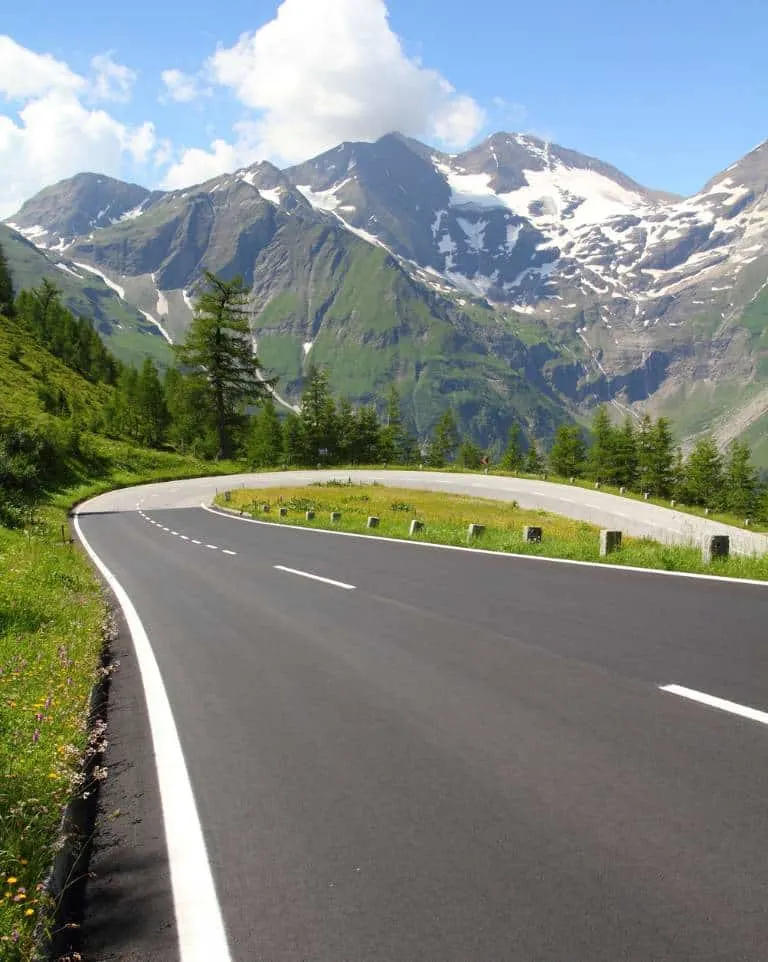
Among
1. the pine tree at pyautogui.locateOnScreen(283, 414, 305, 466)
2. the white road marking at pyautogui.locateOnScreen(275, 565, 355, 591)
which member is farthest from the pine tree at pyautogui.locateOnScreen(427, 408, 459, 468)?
the white road marking at pyautogui.locateOnScreen(275, 565, 355, 591)

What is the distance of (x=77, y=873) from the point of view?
3463 mm

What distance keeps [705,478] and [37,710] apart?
82.6 meters

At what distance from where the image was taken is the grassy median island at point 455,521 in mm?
12425

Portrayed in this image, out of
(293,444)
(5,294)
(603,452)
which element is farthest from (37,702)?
(5,294)

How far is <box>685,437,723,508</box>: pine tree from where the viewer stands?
77.8 meters

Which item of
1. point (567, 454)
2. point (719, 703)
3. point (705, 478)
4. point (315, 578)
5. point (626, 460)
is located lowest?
point (315, 578)

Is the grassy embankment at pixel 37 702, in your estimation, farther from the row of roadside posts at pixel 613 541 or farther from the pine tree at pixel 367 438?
the pine tree at pixel 367 438

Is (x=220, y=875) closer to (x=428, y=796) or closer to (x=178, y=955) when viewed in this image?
(x=178, y=955)

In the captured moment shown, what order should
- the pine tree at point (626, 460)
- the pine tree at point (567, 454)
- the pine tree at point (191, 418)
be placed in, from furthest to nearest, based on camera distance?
the pine tree at point (567, 454) < the pine tree at point (626, 460) < the pine tree at point (191, 418)

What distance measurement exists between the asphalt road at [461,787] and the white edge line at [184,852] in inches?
2.4

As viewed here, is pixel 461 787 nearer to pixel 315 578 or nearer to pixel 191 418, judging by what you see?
pixel 315 578

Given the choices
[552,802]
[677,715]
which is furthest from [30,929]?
[677,715]

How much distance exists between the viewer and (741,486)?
81.2 m

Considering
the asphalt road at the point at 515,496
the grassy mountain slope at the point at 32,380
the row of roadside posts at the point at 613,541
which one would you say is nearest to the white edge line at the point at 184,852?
the row of roadside posts at the point at 613,541
